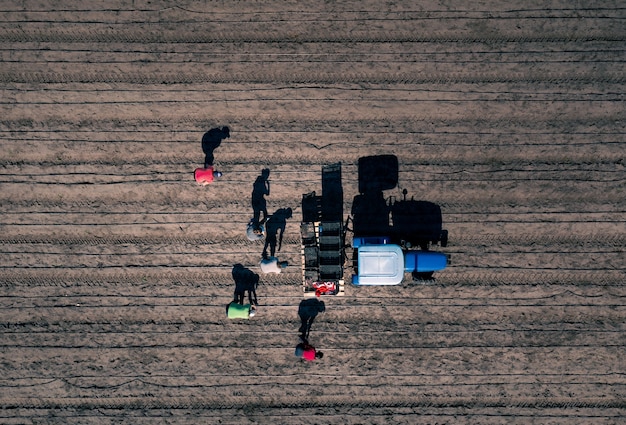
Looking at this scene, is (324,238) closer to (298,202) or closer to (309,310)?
(298,202)

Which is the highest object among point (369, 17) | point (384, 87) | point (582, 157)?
point (369, 17)

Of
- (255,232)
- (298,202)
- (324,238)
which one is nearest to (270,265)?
(255,232)

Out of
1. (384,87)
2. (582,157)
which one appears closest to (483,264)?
(582,157)

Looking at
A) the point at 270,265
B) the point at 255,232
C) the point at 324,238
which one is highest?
the point at 255,232

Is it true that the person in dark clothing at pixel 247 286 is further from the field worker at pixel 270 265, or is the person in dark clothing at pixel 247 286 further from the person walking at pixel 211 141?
the person walking at pixel 211 141

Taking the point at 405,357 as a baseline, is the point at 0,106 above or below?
above

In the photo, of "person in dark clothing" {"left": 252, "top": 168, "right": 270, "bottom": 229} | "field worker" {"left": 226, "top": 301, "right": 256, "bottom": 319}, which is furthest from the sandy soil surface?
"field worker" {"left": 226, "top": 301, "right": 256, "bottom": 319}

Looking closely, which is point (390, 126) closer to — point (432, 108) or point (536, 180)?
point (432, 108)
